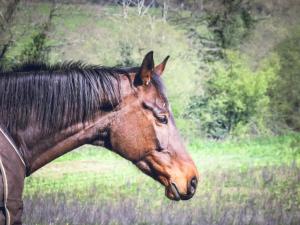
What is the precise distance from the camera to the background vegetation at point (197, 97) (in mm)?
→ 7000

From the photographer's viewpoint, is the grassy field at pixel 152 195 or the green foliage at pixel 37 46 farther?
the green foliage at pixel 37 46

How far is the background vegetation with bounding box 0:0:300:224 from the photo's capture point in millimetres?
7000

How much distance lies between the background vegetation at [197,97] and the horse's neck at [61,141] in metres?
2.99

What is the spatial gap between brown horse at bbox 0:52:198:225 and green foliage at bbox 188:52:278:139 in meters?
16.7

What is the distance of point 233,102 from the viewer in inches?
792

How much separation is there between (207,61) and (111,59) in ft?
17.0

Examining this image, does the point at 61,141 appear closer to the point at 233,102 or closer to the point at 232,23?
the point at 233,102

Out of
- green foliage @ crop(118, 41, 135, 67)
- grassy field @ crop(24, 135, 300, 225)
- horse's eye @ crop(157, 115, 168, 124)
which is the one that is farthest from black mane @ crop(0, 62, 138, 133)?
green foliage @ crop(118, 41, 135, 67)

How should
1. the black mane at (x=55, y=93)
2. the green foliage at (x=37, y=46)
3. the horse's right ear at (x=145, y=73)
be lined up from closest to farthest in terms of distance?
the black mane at (x=55, y=93) < the horse's right ear at (x=145, y=73) < the green foliage at (x=37, y=46)

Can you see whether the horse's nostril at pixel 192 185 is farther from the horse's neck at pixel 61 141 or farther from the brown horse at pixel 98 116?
the horse's neck at pixel 61 141

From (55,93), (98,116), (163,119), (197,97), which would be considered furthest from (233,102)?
(55,93)

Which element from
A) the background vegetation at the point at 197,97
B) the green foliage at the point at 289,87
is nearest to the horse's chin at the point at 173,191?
the background vegetation at the point at 197,97

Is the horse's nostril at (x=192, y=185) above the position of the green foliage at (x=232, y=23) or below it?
below

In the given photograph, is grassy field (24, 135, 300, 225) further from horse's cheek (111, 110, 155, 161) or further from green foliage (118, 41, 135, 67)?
green foliage (118, 41, 135, 67)
